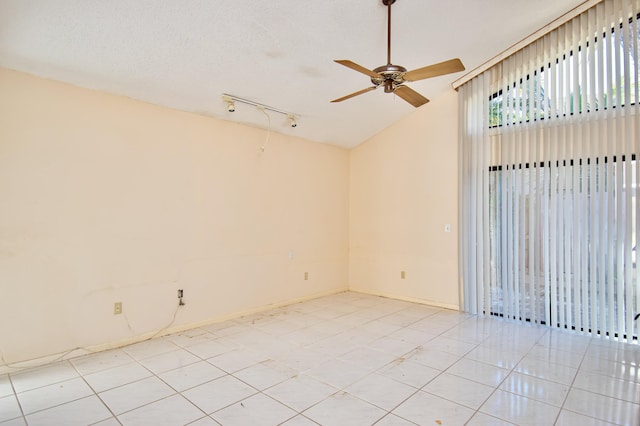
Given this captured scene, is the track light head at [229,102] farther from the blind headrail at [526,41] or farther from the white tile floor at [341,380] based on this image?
the blind headrail at [526,41]

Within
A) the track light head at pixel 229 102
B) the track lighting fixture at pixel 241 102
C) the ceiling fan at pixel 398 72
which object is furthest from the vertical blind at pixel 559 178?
the track light head at pixel 229 102

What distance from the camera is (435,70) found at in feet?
7.61

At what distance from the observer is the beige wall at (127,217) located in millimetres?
2713

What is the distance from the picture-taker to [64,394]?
2332 millimetres

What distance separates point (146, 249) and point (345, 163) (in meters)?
3.42

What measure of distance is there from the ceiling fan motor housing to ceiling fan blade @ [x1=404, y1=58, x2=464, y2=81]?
50 millimetres

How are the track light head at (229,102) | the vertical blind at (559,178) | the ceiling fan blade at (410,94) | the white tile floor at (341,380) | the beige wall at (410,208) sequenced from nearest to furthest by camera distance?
1. the white tile floor at (341,380)
2. the ceiling fan blade at (410,94)
3. the vertical blind at (559,178)
4. the track light head at (229,102)
5. the beige wall at (410,208)

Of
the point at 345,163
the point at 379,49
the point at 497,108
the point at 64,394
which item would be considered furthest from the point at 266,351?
the point at 497,108

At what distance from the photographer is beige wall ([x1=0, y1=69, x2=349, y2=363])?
2713 millimetres

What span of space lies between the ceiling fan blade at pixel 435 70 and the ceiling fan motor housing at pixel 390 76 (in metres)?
0.05

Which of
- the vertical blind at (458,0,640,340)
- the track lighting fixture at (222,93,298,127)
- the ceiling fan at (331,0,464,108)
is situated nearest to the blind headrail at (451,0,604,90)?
the vertical blind at (458,0,640,340)

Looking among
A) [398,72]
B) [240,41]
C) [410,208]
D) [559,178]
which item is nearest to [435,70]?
[398,72]

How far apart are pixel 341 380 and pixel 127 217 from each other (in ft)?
8.17

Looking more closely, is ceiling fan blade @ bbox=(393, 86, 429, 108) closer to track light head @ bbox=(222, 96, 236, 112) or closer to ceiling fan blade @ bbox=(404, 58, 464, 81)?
ceiling fan blade @ bbox=(404, 58, 464, 81)
